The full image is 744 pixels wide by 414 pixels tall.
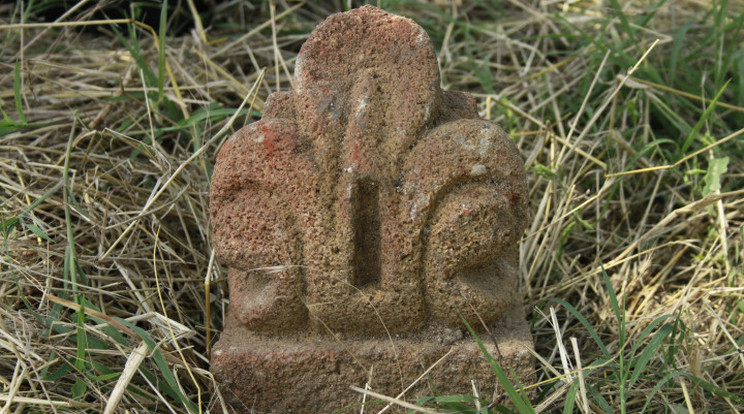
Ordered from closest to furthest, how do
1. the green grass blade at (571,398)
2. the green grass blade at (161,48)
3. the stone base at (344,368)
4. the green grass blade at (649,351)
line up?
1. the green grass blade at (571,398)
2. the green grass blade at (649,351)
3. the stone base at (344,368)
4. the green grass blade at (161,48)

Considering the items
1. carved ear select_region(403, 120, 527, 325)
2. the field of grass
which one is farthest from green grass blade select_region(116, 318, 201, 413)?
carved ear select_region(403, 120, 527, 325)

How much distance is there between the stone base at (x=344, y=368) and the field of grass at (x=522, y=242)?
0.25ft

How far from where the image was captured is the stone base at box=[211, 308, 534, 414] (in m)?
2.06

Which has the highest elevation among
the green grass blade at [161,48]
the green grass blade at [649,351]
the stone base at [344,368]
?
the green grass blade at [161,48]

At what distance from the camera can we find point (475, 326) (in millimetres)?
2113

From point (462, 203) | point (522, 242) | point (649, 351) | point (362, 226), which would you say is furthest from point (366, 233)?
point (522, 242)

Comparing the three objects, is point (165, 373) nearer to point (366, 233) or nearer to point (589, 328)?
point (366, 233)

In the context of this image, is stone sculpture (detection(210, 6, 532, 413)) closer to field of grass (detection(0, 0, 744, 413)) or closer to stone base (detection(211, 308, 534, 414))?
stone base (detection(211, 308, 534, 414))

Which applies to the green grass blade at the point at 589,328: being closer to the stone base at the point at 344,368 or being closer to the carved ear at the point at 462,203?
the stone base at the point at 344,368

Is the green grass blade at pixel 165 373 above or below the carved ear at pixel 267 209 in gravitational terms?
below

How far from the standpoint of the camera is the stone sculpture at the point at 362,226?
1982mm

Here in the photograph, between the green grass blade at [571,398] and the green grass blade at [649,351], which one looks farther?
the green grass blade at [649,351]

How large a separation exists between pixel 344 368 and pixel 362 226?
1.20 ft

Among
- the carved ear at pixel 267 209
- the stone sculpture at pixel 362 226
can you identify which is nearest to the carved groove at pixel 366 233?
the stone sculpture at pixel 362 226
